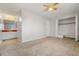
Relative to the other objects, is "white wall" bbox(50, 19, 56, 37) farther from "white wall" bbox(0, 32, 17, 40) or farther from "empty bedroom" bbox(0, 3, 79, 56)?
"white wall" bbox(0, 32, 17, 40)

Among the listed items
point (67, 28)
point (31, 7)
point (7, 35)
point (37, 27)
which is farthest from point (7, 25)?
point (67, 28)

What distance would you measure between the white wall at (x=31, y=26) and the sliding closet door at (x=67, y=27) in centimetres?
145

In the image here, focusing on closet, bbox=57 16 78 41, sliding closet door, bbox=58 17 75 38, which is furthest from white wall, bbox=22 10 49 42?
sliding closet door, bbox=58 17 75 38

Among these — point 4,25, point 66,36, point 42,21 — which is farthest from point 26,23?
point 66,36

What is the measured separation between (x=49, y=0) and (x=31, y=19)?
322 centimetres

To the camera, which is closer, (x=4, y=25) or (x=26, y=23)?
(x=4, y=25)

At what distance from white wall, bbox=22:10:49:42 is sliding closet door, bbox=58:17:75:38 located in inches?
57.2

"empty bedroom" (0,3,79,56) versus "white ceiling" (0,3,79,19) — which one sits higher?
"white ceiling" (0,3,79,19)

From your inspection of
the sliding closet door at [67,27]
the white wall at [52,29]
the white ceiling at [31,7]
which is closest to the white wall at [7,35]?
the white ceiling at [31,7]

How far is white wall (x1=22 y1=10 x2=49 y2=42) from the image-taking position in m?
4.34

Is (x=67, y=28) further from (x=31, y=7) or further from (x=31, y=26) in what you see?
(x=31, y=7)

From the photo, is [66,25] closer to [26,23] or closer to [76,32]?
[76,32]

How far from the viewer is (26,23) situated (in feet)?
14.8

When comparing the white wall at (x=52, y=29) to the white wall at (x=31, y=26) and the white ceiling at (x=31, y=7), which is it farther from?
the white ceiling at (x=31, y=7)
